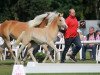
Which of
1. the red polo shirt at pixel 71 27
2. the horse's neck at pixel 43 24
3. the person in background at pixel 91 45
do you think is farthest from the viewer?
the person in background at pixel 91 45

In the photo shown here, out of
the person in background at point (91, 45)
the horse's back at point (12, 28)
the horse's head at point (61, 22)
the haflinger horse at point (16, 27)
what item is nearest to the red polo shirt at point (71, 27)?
the horse's head at point (61, 22)

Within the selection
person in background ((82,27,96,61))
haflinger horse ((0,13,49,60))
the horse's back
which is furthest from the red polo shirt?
person in background ((82,27,96,61))

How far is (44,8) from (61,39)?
20.2 metres

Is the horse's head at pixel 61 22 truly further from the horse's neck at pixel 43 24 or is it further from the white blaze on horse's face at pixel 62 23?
the horse's neck at pixel 43 24

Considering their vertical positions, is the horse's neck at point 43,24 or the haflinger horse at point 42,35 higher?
the horse's neck at point 43,24

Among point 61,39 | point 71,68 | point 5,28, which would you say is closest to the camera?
point 71,68

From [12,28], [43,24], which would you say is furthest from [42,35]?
[12,28]

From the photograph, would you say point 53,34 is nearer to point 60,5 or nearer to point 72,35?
point 72,35

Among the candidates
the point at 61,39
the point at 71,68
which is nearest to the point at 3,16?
the point at 61,39

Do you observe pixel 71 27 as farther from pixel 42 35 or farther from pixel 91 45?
pixel 91 45

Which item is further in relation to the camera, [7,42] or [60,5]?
[60,5]

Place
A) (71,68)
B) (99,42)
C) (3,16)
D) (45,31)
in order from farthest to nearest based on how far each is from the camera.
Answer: (3,16)
(99,42)
(45,31)
(71,68)

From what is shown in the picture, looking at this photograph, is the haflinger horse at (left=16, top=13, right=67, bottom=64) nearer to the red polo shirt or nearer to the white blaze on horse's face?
the white blaze on horse's face

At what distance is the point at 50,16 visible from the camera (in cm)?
1967
